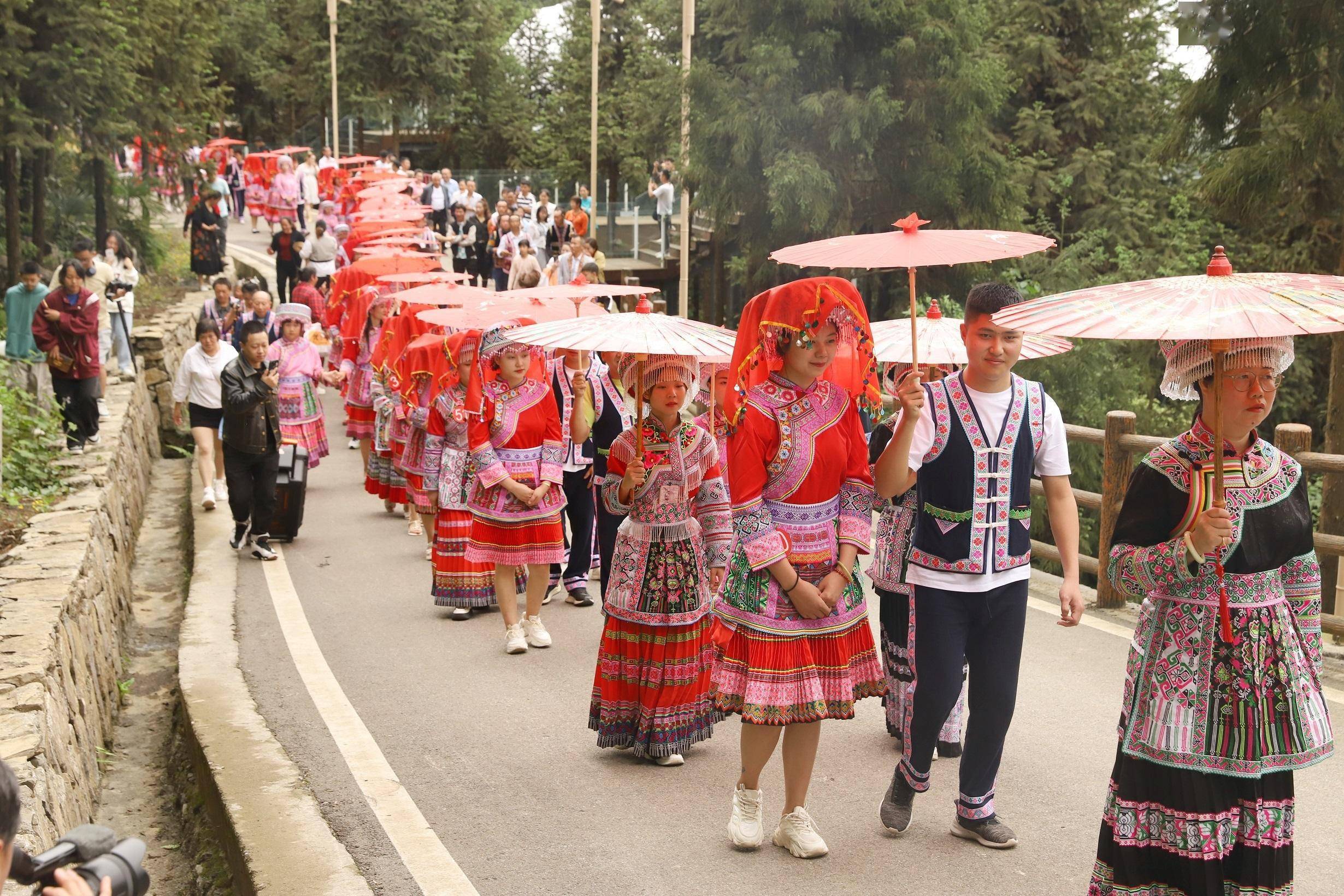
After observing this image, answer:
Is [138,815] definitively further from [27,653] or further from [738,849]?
[738,849]

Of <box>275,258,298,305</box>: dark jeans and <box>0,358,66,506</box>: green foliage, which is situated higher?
<box>275,258,298,305</box>: dark jeans

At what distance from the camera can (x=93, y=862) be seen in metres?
2.47

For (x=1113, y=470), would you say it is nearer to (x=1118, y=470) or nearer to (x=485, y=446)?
(x=1118, y=470)

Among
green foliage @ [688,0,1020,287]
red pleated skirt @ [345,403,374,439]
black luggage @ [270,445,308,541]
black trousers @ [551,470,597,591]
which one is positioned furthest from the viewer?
green foliage @ [688,0,1020,287]

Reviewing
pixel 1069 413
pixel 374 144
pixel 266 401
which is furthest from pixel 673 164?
pixel 374 144

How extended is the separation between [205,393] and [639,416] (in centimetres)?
856

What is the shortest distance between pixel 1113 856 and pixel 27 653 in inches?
181

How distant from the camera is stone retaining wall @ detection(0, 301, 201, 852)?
18.8 feet

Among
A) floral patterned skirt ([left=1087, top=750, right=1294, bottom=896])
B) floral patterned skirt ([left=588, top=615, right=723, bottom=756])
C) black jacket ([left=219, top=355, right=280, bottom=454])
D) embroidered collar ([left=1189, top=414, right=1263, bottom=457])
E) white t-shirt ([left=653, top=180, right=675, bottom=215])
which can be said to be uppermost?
white t-shirt ([left=653, top=180, right=675, bottom=215])

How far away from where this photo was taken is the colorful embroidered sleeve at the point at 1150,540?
4.51 metres

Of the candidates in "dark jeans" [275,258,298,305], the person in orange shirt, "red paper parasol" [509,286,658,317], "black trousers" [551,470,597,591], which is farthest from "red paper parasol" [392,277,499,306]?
the person in orange shirt

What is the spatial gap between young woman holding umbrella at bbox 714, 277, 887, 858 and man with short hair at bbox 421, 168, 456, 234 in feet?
99.8

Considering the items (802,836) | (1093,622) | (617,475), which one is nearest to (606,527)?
(617,475)

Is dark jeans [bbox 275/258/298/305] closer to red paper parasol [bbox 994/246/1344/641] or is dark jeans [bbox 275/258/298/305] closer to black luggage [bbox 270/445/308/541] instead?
black luggage [bbox 270/445/308/541]
